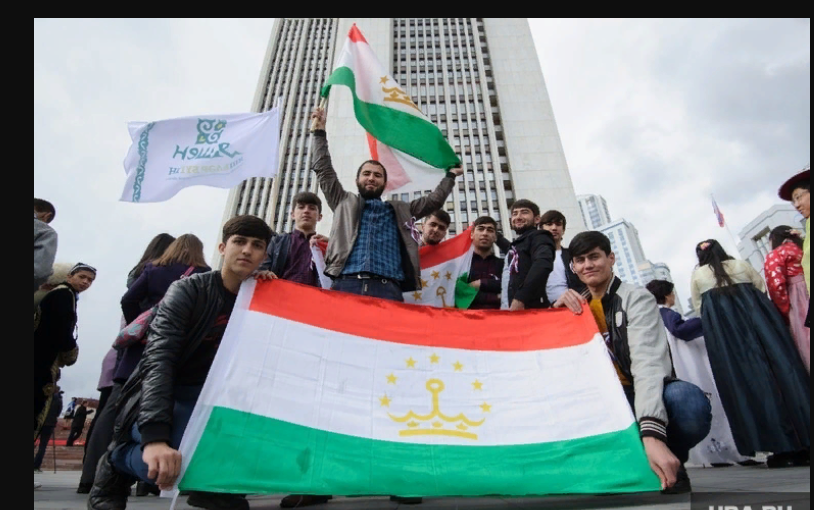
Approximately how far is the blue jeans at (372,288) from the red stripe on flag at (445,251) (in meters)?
1.11

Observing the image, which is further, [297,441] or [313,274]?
[313,274]

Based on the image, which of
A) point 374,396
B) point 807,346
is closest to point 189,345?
point 374,396

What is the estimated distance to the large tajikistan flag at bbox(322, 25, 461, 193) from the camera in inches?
165

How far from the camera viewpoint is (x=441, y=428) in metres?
1.90

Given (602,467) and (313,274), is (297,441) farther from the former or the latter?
(313,274)

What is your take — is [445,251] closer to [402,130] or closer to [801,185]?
[402,130]

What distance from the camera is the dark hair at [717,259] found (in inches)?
145

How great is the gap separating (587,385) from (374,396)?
3.40 feet

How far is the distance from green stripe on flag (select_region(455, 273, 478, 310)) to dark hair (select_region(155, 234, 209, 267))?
85.7 inches

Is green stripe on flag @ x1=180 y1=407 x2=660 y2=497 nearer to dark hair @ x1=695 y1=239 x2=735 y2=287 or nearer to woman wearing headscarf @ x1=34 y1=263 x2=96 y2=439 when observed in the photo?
woman wearing headscarf @ x1=34 y1=263 x2=96 y2=439

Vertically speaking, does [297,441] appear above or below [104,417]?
below

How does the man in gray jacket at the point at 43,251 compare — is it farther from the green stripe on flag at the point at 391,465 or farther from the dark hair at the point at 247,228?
the green stripe on flag at the point at 391,465

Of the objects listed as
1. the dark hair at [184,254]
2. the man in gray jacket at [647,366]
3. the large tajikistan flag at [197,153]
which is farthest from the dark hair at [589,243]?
the large tajikistan flag at [197,153]

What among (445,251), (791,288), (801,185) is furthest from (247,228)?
(791,288)
